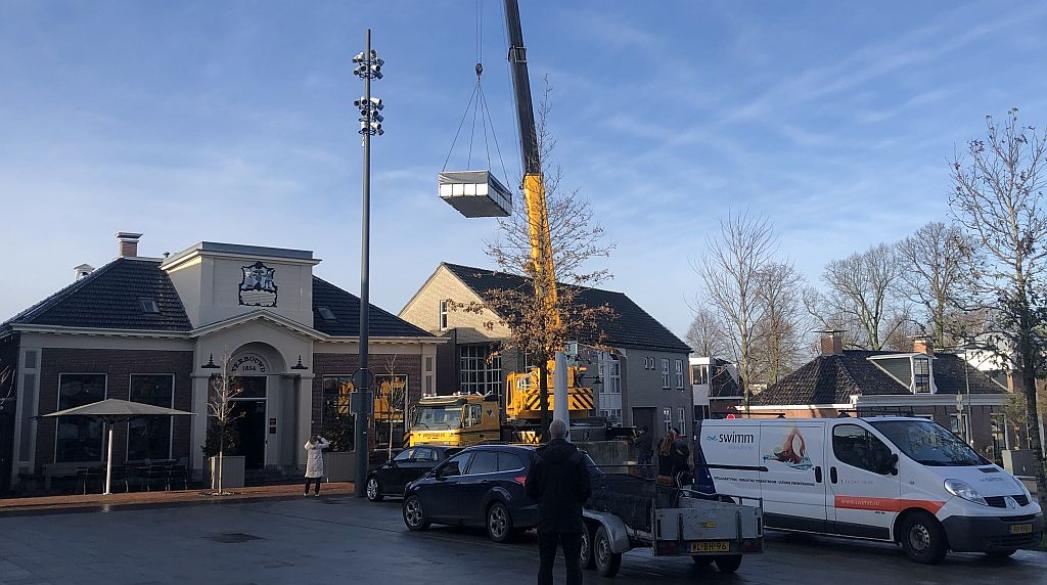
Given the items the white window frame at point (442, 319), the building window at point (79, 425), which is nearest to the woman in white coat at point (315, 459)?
the building window at point (79, 425)

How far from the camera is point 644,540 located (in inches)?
423

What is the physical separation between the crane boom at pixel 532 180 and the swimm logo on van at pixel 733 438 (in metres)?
8.49

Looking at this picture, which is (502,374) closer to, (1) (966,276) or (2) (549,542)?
(1) (966,276)

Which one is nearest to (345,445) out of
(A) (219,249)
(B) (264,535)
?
(A) (219,249)

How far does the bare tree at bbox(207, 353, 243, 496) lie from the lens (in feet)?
79.8

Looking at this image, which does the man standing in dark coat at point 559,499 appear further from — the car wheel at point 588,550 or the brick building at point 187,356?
the brick building at point 187,356

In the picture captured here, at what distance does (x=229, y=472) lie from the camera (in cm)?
2472

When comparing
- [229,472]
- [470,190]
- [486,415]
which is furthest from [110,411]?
[470,190]

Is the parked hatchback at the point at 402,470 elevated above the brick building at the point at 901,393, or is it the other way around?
the brick building at the point at 901,393

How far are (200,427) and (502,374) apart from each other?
16.3 meters

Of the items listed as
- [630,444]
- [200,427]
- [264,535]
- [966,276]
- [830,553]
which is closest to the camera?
[830,553]

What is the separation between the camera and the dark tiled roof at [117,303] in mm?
25859

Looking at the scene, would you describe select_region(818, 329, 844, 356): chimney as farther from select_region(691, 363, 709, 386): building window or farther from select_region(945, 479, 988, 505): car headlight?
select_region(945, 479, 988, 505): car headlight

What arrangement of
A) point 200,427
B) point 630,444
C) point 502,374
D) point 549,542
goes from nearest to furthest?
1. point 549,542
2. point 630,444
3. point 200,427
4. point 502,374
